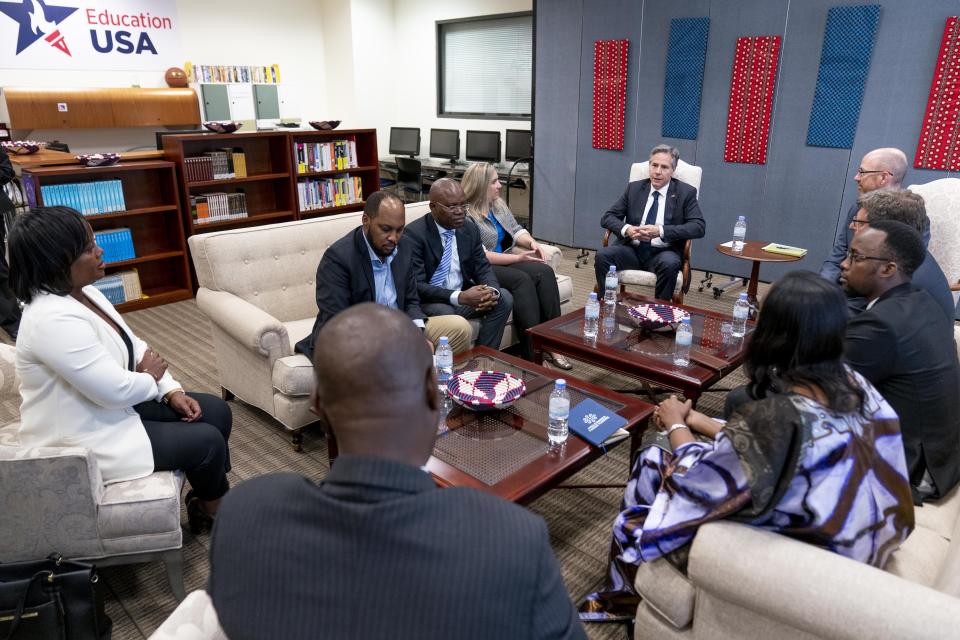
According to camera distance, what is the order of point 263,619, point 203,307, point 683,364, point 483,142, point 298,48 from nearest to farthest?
1. point 263,619
2. point 683,364
3. point 203,307
4. point 483,142
5. point 298,48

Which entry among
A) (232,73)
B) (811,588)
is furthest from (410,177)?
(811,588)

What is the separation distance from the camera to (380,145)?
8469 mm

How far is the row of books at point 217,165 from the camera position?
4.92 meters

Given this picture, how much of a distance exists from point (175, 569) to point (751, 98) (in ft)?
16.1

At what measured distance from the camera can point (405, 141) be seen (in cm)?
791

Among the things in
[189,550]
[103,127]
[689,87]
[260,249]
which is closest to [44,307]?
[189,550]

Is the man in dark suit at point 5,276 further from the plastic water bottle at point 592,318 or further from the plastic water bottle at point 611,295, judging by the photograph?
the plastic water bottle at point 611,295

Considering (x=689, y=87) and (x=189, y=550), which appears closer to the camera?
(x=189, y=550)

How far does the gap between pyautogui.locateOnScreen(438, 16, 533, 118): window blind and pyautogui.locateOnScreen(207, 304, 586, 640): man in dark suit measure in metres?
6.89

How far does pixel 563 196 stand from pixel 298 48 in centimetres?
410

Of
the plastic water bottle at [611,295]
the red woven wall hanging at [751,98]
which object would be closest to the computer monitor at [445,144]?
the red woven wall hanging at [751,98]

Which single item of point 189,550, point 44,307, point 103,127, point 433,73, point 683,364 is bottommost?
point 189,550

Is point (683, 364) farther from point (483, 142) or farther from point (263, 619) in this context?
point (483, 142)

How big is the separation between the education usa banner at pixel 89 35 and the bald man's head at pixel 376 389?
22.9 feet
